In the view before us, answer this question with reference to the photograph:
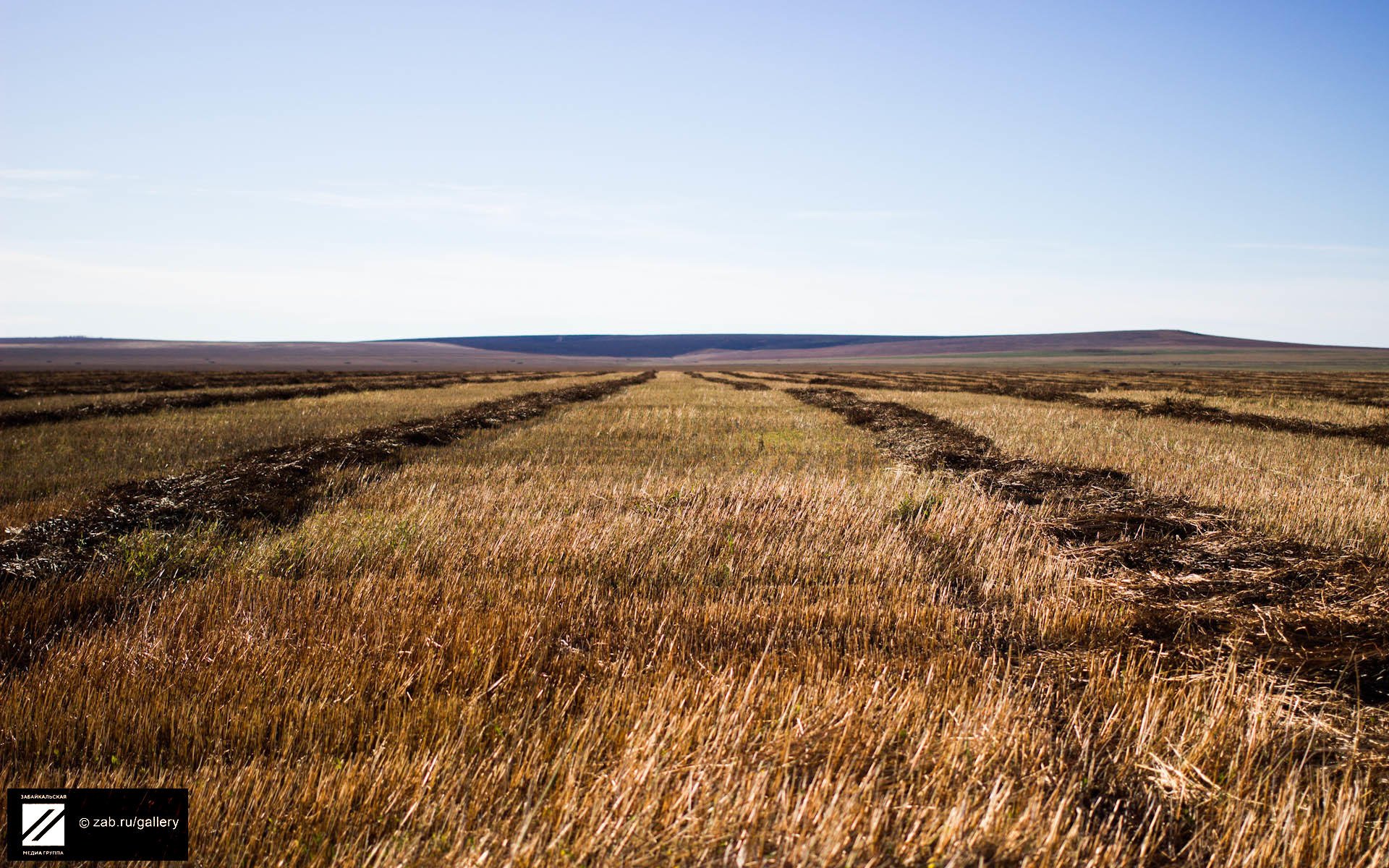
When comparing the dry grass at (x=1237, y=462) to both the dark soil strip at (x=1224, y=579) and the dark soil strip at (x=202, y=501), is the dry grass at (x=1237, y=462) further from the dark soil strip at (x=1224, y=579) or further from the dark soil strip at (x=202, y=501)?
the dark soil strip at (x=202, y=501)

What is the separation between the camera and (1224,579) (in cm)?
607

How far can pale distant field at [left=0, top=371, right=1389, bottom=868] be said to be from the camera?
2777mm

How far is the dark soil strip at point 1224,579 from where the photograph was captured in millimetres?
4656

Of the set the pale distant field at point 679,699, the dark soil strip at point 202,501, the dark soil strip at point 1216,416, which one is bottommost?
the pale distant field at point 679,699

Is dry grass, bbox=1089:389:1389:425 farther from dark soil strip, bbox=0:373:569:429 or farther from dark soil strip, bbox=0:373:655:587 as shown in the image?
dark soil strip, bbox=0:373:569:429

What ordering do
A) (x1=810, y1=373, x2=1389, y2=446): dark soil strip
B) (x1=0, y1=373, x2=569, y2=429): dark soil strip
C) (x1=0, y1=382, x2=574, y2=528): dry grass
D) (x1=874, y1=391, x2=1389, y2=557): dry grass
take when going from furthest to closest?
(x1=810, y1=373, x2=1389, y2=446): dark soil strip, (x1=0, y1=373, x2=569, y2=429): dark soil strip, (x1=0, y1=382, x2=574, y2=528): dry grass, (x1=874, y1=391, x2=1389, y2=557): dry grass

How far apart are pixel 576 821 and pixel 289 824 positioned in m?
1.07

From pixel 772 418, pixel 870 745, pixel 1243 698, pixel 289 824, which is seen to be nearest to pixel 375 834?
pixel 289 824

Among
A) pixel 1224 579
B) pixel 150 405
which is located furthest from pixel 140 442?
pixel 1224 579

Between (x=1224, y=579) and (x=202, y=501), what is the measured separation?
1068 cm

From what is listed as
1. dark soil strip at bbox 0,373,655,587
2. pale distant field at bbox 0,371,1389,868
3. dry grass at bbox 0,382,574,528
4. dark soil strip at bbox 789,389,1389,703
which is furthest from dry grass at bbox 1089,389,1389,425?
dry grass at bbox 0,382,574,528

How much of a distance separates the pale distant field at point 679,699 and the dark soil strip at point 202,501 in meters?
0.54

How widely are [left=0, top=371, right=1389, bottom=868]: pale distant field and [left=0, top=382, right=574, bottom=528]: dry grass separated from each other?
2034mm

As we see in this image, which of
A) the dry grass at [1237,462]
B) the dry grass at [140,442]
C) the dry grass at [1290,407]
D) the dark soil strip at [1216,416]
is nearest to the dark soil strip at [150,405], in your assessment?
the dry grass at [140,442]
